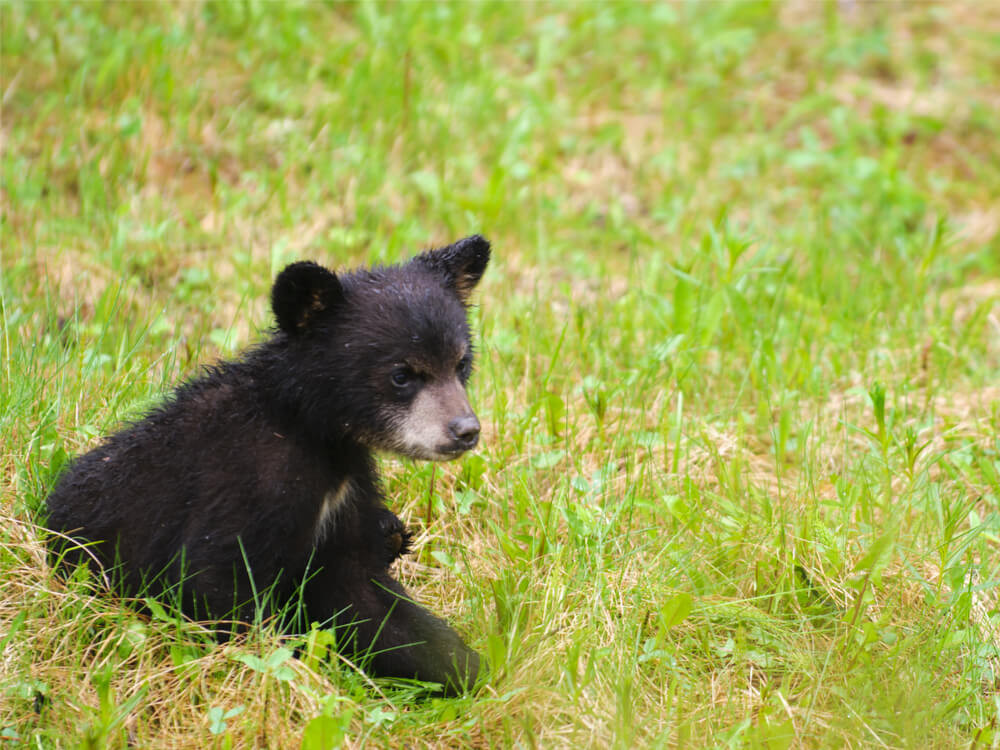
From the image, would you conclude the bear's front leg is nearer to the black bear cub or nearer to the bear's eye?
the black bear cub

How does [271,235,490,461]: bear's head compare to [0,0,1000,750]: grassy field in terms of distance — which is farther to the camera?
[271,235,490,461]: bear's head

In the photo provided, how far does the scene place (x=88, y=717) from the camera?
3.34 metres

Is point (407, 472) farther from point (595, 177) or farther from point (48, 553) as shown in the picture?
point (595, 177)

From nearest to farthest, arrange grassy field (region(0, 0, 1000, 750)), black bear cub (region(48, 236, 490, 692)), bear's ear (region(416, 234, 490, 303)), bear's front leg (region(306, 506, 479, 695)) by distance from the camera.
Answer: grassy field (region(0, 0, 1000, 750)) → black bear cub (region(48, 236, 490, 692)) → bear's front leg (region(306, 506, 479, 695)) → bear's ear (region(416, 234, 490, 303))

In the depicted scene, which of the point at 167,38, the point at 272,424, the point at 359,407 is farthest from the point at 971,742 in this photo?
the point at 167,38

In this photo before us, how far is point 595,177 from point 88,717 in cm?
634

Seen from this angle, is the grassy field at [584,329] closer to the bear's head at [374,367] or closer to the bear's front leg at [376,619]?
the bear's front leg at [376,619]

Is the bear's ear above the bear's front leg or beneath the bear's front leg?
above

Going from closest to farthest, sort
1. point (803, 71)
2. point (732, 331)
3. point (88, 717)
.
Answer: point (88, 717)
point (732, 331)
point (803, 71)

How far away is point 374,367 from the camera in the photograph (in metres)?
3.96

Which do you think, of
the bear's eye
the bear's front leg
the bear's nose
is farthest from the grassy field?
the bear's eye

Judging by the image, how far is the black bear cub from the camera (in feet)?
12.3

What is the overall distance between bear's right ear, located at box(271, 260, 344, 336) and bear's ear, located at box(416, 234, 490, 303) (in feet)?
1.78

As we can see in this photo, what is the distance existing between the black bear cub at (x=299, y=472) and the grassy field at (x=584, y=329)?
17cm
